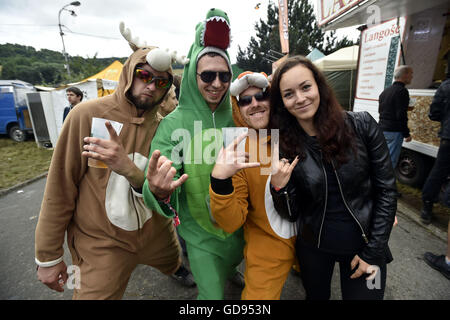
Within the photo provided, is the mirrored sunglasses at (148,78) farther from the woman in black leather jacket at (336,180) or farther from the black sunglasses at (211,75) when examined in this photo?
the woman in black leather jacket at (336,180)

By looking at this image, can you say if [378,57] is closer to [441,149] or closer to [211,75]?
[441,149]

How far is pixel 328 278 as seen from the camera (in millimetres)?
1550

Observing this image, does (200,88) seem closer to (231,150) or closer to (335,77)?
(231,150)

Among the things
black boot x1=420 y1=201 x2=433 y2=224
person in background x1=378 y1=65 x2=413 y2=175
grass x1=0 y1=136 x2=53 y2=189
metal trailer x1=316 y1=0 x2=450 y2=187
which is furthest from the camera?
grass x1=0 y1=136 x2=53 y2=189

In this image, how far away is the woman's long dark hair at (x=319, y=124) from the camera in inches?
52.4

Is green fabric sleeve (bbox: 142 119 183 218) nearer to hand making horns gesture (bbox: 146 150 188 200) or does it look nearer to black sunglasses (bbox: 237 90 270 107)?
hand making horns gesture (bbox: 146 150 188 200)

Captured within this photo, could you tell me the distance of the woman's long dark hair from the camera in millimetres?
1332

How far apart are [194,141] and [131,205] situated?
0.61m

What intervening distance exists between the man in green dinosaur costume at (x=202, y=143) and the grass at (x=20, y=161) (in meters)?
6.19

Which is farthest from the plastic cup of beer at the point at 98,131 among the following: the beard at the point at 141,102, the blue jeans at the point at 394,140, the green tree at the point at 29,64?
the green tree at the point at 29,64

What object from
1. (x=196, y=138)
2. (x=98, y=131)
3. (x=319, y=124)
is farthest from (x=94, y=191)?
(x=319, y=124)

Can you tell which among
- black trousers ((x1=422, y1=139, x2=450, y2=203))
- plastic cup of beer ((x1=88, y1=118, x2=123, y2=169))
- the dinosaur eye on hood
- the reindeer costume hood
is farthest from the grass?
black trousers ((x1=422, y1=139, x2=450, y2=203))

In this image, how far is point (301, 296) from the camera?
83.8 inches

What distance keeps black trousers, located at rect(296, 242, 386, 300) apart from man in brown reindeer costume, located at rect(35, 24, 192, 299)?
45.7 inches
